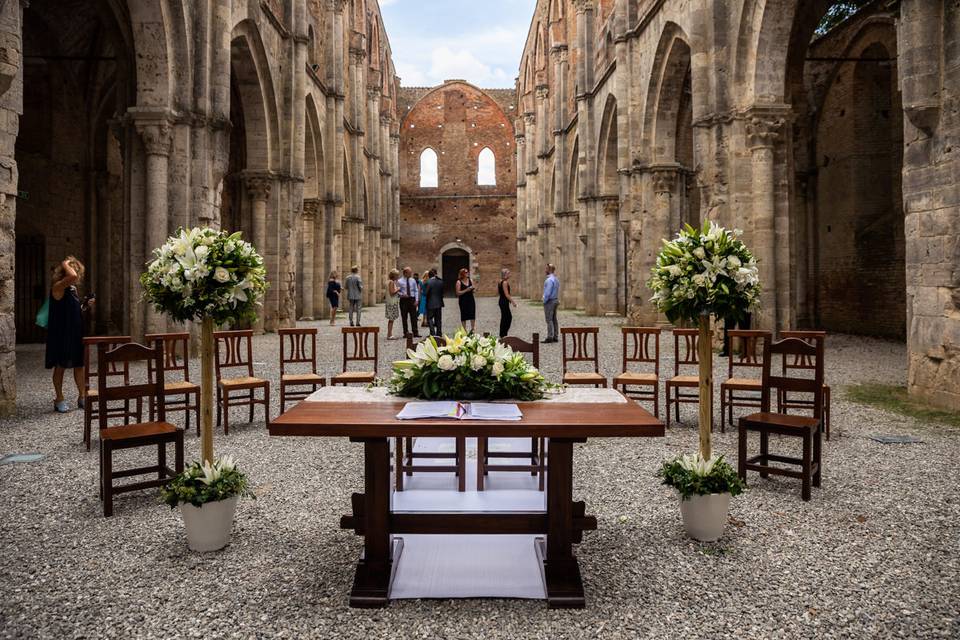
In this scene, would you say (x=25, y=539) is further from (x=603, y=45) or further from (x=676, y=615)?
(x=603, y=45)

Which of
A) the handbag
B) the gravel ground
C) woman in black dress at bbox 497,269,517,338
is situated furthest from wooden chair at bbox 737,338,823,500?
woman in black dress at bbox 497,269,517,338

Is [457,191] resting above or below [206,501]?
above

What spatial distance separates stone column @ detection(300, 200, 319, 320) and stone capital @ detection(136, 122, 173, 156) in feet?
26.9

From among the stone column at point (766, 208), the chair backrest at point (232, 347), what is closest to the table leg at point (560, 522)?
the chair backrest at point (232, 347)

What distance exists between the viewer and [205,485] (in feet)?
10.5

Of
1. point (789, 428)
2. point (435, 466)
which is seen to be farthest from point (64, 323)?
point (789, 428)

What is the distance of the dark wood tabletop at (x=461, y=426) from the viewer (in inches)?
98.8

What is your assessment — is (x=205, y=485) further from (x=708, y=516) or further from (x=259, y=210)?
(x=259, y=210)

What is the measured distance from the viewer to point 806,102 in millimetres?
16344

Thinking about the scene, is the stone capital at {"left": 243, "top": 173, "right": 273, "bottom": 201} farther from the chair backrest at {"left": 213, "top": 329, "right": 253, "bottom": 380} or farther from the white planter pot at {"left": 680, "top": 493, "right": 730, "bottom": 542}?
the white planter pot at {"left": 680, "top": 493, "right": 730, "bottom": 542}

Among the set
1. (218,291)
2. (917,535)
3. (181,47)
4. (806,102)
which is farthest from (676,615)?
(806,102)

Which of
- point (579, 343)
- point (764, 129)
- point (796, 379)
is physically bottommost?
point (796, 379)

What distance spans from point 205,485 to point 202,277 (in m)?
1.09

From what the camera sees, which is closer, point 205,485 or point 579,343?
point 205,485
